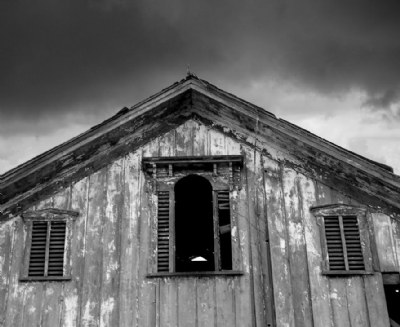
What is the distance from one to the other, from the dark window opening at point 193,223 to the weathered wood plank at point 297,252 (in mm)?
1658

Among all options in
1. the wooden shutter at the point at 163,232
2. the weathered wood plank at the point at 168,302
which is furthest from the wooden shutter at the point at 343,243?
the wooden shutter at the point at 163,232

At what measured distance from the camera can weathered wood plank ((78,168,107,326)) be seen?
10578mm

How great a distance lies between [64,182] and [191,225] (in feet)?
17.0

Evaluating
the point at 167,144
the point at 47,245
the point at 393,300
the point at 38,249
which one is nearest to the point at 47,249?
the point at 47,245

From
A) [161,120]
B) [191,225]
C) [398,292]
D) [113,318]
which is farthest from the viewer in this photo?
[191,225]

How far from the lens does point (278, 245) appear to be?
11031 millimetres

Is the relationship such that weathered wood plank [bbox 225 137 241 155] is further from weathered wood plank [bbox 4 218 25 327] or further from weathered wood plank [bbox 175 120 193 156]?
weathered wood plank [bbox 4 218 25 327]

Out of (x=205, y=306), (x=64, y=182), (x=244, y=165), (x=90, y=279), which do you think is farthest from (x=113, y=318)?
(x=244, y=165)

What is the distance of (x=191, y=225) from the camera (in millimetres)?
16047

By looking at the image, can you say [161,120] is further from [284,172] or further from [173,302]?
[173,302]

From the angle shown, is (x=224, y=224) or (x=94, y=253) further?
(x=224, y=224)

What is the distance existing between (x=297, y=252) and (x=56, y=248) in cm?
463

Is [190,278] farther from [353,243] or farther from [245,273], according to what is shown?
[353,243]

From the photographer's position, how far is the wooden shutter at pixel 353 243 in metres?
10.9
